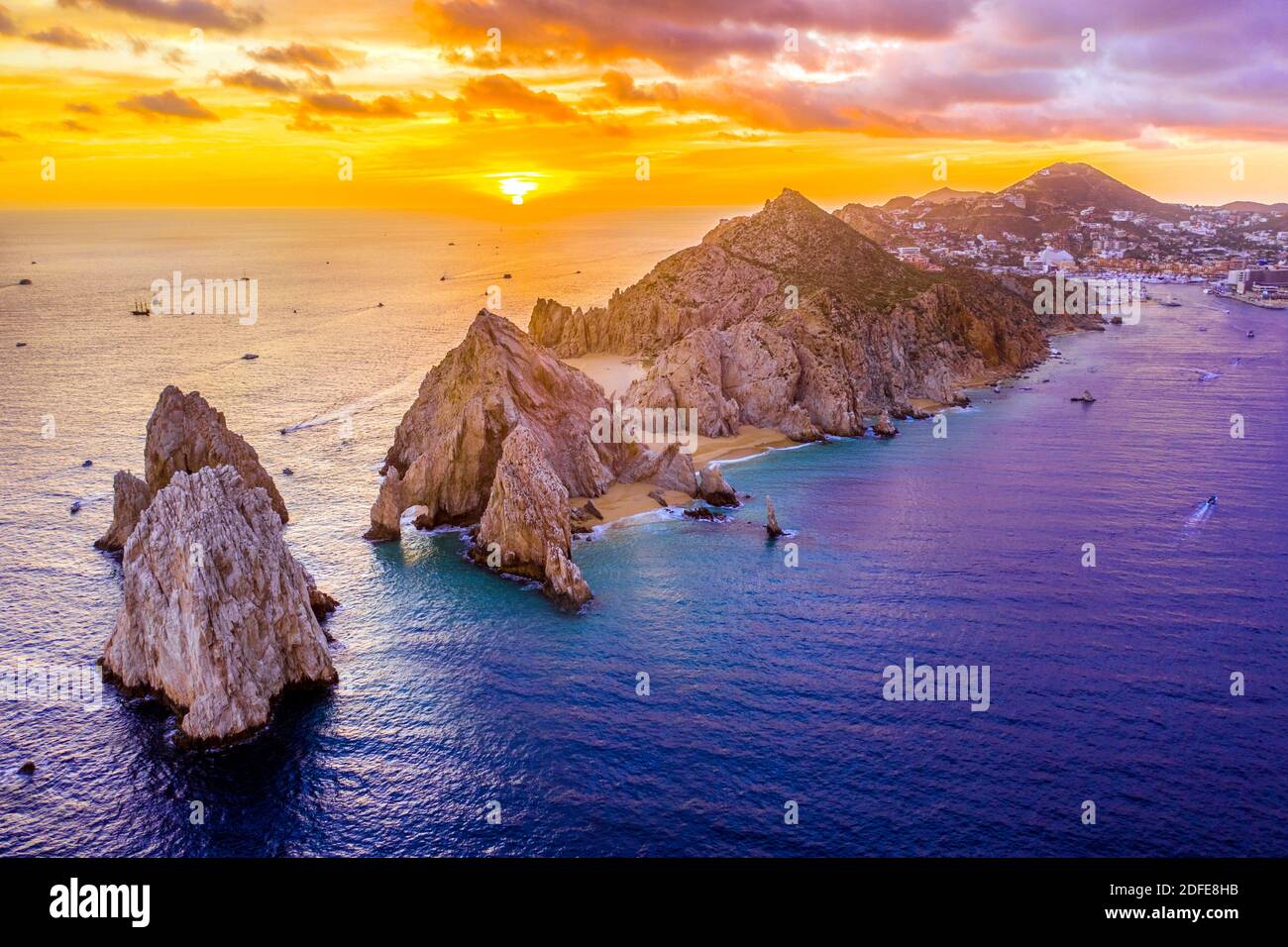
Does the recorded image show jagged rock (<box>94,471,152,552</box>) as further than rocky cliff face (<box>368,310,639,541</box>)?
No

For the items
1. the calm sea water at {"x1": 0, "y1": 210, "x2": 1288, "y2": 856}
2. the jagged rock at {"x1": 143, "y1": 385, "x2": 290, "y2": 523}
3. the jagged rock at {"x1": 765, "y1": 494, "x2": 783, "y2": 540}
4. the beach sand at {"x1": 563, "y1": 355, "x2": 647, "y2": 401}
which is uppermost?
the beach sand at {"x1": 563, "y1": 355, "x2": 647, "y2": 401}

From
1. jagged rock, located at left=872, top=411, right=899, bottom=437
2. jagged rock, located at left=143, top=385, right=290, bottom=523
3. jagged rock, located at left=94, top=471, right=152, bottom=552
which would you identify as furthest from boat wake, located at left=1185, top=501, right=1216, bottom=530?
jagged rock, located at left=94, top=471, right=152, bottom=552

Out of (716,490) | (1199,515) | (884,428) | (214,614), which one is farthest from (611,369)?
(214,614)

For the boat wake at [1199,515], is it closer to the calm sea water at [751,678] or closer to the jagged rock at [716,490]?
the calm sea water at [751,678]

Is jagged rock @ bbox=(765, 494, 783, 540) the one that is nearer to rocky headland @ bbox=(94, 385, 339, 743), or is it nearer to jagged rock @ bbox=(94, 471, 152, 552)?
rocky headland @ bbox=(94, 385, 339, 743)

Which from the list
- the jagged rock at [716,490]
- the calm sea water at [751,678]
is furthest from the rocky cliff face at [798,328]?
the jagged rock at [716,490]

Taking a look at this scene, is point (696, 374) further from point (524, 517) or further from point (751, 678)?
point (751, 678)
